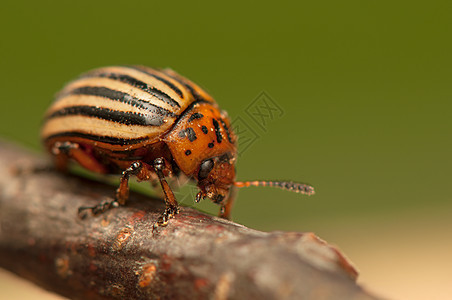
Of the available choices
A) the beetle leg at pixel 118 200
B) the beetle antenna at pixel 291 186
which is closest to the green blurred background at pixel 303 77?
the beetle antenna at pixel 291 186

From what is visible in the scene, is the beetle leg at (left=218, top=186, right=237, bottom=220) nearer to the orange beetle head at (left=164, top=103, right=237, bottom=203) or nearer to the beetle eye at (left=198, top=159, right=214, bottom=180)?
the orange beetle head at (left=164, top=103, right=237, bottom=203)

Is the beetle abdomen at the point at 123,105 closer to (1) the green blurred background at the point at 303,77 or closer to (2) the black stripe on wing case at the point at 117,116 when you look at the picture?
(2) the black stripe on wing case at the point at 117,116

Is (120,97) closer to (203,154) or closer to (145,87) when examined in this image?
(145,87)

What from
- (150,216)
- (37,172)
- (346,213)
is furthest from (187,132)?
(346,213)

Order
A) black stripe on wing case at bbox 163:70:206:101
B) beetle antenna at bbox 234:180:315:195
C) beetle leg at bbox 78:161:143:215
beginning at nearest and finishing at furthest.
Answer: beetle leg at bbox 78:161:143:215 → beetle antenna at bbox 234:180:315:195 → black stripe on wing case at bbox 163:70:206:101

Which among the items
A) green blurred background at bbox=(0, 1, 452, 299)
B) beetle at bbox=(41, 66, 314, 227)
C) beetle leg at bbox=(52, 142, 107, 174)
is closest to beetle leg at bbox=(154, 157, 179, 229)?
beetle at bbox=(41, 66, 314, 227)

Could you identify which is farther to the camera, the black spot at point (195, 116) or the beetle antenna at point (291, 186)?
the black spot at point (195, 116)

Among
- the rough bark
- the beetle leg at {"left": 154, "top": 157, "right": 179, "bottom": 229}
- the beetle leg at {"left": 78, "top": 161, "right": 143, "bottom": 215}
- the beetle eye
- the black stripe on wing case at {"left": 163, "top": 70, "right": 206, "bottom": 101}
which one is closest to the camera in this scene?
the rough bark
